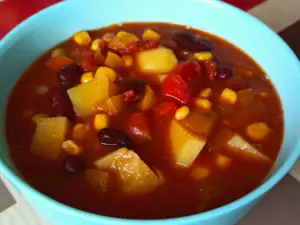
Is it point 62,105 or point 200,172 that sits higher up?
point 62,105

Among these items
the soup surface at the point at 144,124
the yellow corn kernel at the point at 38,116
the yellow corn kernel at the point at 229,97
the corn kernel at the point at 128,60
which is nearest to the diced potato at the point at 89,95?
the soup surface at the point at 144,124

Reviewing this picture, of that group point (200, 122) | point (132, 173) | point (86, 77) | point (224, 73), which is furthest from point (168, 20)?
point (132, 173)

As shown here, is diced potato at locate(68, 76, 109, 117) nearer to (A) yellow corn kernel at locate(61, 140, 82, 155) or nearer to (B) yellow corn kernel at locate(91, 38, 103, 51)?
(A) yellow corn kernel at locate(61, 140, 82, 155)

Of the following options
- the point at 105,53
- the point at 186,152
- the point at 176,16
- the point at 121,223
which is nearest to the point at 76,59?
the point at 105,53

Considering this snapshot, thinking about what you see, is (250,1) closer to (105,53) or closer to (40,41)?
(105,53)

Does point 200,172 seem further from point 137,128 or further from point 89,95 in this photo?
point 89,95

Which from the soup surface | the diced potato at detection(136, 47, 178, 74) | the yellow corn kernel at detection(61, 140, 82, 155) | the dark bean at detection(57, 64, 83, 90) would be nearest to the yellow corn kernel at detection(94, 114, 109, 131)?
the soup surface
